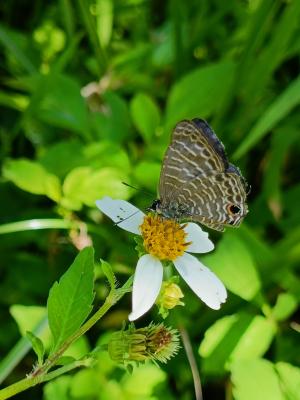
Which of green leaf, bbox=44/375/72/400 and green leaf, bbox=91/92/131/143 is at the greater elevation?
green leaf, bbox=91/92/131/143

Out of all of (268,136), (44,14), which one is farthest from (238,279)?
(44,14)

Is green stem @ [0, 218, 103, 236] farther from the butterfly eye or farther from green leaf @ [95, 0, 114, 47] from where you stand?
green leaf @ [95, 0, 114, 47]

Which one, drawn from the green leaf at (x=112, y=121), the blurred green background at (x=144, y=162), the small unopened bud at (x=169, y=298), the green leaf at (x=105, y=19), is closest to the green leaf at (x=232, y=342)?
the blurred green background at (x=144, y=162)

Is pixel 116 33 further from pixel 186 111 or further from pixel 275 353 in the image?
pixel 275 353

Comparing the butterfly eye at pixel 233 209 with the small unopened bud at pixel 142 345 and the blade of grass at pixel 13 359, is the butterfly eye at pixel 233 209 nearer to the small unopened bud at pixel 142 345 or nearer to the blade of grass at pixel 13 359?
the small unopened bud at pixel 142 345

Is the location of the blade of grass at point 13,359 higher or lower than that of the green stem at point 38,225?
lower

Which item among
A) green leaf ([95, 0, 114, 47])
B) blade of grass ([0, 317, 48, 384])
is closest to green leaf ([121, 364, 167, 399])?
blade of grass ([0, 317, 48, 384])
